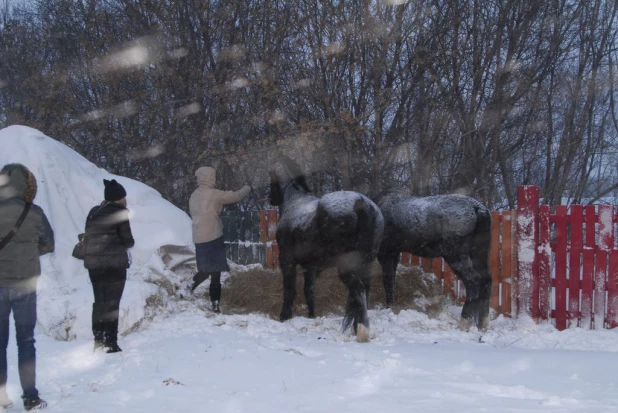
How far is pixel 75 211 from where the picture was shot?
8.02 meters

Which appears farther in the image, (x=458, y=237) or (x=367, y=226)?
(x=458, y=237)

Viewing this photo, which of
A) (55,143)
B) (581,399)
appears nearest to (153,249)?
(55,143)

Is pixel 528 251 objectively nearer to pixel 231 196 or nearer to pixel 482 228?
pixel 482 228

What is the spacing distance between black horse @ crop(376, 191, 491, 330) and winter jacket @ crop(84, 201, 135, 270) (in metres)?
3.19

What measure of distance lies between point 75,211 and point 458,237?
5.50m

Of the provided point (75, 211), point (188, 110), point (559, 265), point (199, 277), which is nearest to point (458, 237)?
point (559, 265)

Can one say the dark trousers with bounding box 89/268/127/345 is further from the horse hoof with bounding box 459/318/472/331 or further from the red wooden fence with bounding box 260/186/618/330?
the red wooden fence with bounding box 260/186/618/330

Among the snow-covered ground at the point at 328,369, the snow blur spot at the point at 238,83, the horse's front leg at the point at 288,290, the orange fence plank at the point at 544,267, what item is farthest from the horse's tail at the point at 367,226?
the snow blur spot at the point at 238,83

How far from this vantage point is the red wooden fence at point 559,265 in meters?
5.86

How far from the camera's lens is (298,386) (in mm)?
3883

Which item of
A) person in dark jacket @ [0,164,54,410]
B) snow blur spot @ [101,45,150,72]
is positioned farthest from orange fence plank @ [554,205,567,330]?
snow blur spot @ [101,45,150,72]

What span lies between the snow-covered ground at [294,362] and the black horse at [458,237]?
34 cm

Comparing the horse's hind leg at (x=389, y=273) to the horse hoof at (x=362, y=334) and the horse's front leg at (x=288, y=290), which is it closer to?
the horse's front leg at (x=288, y=290)

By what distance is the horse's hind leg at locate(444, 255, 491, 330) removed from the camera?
235 inches
